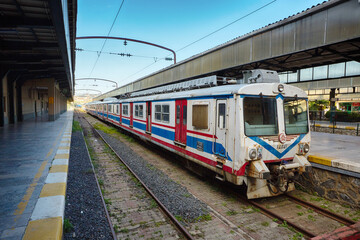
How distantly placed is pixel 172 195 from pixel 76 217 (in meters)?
2.33

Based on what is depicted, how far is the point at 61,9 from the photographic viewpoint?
5379 millimetres

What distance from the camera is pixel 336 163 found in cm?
599

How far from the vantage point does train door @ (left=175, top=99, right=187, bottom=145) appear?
24.7 feet

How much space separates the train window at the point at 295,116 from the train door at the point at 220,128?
1.59m

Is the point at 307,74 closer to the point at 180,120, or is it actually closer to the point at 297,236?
the point at 180,120

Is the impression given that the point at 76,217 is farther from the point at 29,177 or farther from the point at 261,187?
the point at 261,187

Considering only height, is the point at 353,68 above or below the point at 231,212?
above

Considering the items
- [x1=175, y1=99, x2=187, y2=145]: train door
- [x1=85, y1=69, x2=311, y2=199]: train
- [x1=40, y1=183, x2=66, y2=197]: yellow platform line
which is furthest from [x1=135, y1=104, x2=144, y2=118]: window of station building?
[x1=40, y1=183, x2=66, y2=197]: yellow platform line

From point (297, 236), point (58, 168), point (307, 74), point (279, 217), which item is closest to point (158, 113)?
point (58, 168)

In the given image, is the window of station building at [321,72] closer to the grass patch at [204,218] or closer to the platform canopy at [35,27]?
the platform canopy at [35,27]

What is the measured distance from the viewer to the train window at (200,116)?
20.8ft

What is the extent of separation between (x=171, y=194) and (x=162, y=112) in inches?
162

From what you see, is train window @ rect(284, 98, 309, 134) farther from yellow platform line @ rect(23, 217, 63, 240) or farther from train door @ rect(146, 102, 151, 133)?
train door @ rect(146, 102, 151, 133)

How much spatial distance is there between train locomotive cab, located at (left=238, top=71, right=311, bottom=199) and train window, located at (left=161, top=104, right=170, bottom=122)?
13.2ft
